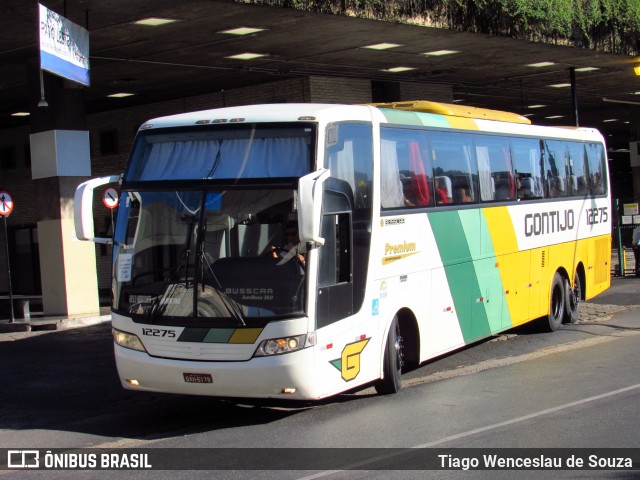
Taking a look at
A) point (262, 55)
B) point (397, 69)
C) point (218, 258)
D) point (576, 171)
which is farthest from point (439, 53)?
point (218, 258)

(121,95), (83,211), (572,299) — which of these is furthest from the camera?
(121,95)

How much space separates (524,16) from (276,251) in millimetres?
12164

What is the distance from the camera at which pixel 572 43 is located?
812 inches

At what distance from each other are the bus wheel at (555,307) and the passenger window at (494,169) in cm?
253

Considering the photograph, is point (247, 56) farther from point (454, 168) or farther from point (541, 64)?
point (454, 168)

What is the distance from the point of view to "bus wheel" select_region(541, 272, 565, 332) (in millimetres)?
16172

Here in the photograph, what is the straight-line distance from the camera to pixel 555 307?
16.5m

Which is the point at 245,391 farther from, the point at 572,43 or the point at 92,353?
the point at 572,43

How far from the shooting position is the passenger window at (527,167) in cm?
1481

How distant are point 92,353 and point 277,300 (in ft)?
23.8

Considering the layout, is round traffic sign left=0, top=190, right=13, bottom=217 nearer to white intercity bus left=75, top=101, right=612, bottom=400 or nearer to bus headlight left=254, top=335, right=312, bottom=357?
white intercity bus left=75, top=101, right=612, bottom=400

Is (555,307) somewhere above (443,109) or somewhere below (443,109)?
below

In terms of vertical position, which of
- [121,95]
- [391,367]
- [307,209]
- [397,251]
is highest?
[121,95]

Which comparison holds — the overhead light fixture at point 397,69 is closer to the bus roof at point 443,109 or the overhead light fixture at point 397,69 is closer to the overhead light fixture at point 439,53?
the overhead light fixture at point 439,53
